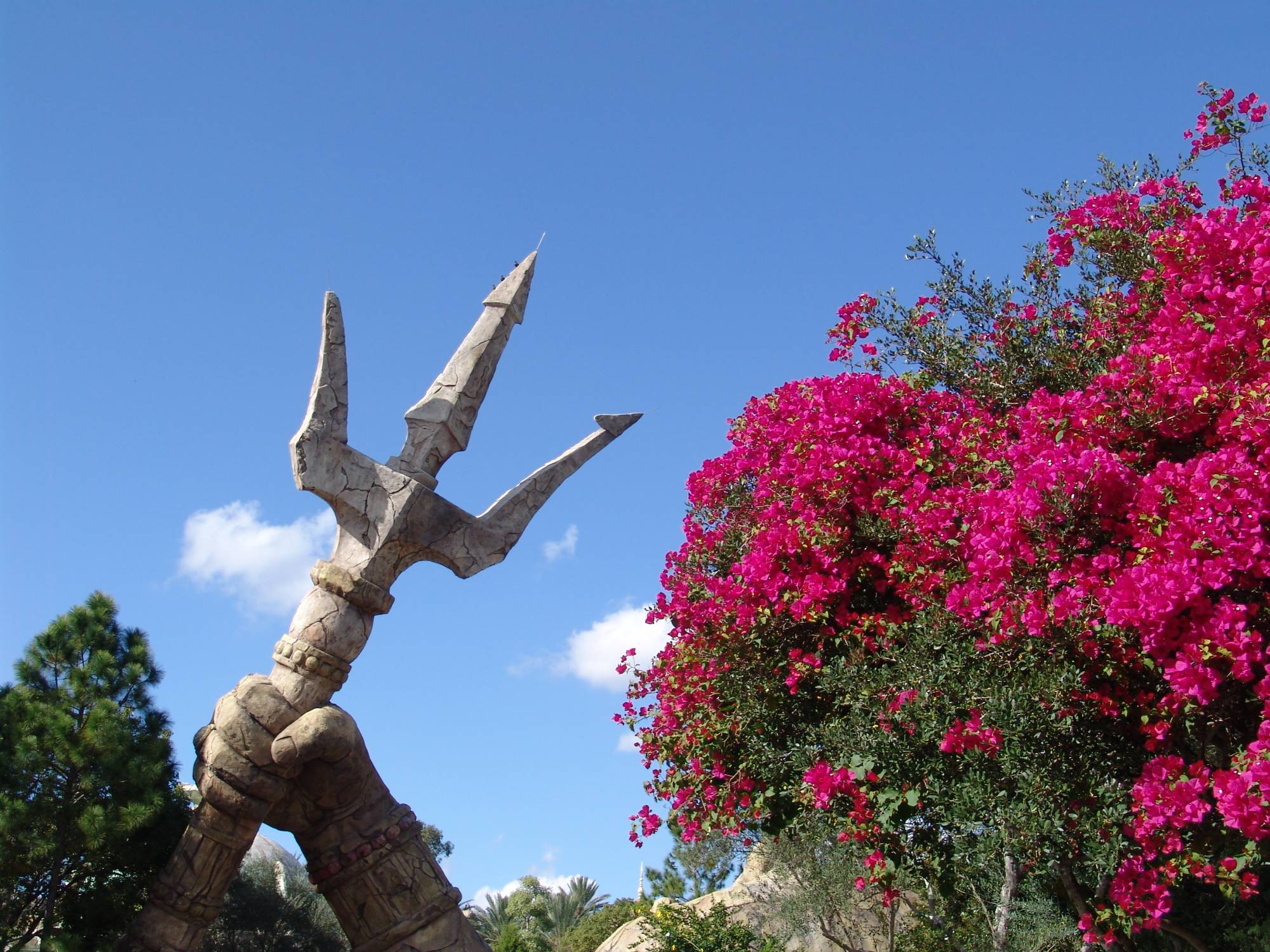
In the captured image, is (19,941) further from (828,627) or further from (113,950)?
(828,627)

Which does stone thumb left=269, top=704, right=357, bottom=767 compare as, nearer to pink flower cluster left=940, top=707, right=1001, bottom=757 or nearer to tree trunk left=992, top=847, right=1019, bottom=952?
pink flower cluster left=940, top=707, right=1001, bottom=757

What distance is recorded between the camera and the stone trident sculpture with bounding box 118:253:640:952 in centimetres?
768

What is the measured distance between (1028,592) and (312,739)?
15.6 ft

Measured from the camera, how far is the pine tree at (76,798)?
8.05 meters

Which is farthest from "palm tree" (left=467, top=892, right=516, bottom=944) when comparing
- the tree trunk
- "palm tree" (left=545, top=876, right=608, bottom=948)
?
the tree trunk

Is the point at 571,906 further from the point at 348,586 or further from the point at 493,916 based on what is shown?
the point at 348,586

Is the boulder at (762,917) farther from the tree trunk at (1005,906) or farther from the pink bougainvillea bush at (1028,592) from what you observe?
the pink bougainvillea bush at (1028,592)

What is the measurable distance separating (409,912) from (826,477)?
4415mm

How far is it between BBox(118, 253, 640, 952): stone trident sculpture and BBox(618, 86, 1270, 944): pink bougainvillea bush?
236 centimetres

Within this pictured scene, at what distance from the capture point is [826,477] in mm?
9062

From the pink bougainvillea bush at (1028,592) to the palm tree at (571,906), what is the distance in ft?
64.2

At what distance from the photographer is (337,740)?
7730mm

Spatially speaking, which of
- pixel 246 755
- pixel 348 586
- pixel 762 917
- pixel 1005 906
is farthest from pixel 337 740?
pixel 762 917

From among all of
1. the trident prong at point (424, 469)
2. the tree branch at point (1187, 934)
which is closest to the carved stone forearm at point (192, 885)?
the trident prong at point (424, 469)
